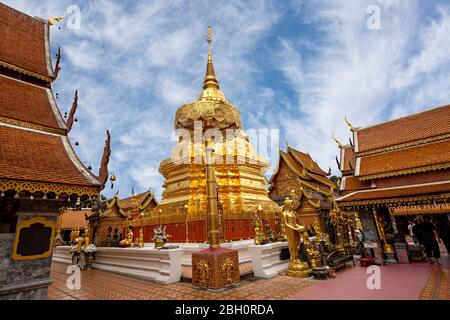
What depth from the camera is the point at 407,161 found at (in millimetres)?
10469

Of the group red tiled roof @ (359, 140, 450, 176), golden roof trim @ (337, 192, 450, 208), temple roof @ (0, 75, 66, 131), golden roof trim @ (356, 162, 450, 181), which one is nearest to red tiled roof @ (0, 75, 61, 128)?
temple roof @ (0, 75, 66, 131)

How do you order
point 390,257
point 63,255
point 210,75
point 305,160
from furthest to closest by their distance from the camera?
point 305,160, point 210,75, point 63,255, point 390,257

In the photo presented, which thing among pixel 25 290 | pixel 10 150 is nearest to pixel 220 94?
pixel 10 150

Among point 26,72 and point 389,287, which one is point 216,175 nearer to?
point 26,72

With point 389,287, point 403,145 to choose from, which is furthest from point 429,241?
point 389,287

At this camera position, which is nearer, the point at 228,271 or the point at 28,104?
the point at 228,271

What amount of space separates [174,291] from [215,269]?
45.6 inches

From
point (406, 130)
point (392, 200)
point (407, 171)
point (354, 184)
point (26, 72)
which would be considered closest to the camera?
point (26, 72)

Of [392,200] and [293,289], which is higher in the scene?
[392,200]

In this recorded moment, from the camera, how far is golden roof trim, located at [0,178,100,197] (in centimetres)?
409

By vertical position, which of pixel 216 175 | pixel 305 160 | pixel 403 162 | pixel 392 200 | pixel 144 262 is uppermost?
pixel 305 160
